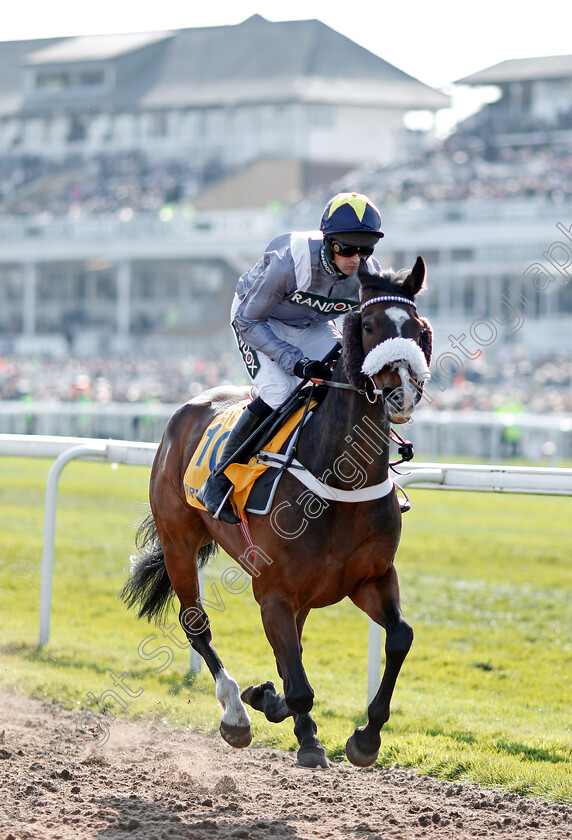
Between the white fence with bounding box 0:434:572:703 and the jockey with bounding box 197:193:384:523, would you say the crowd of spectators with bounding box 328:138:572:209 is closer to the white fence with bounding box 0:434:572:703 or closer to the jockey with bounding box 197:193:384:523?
the white fence with bounding box 0:434:572:703

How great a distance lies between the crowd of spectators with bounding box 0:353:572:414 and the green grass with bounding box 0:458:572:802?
10.3m

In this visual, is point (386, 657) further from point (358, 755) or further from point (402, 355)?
point (402, 355)

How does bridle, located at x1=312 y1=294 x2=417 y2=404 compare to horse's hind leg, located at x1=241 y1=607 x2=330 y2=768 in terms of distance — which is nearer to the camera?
bridle, located at x1=312 y1=294 x2=417 y2=404

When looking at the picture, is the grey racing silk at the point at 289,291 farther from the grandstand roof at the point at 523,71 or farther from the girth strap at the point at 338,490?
the grandstand roof at the point at 523,71

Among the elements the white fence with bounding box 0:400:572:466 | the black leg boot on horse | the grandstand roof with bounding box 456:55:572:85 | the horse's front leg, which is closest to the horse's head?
the black leg boot on horse

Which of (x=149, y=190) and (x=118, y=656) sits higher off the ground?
(x=149, y=190)

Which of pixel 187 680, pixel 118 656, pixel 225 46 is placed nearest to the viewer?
pixel 187 680

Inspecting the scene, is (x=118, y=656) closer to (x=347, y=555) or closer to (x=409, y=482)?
(x=409, y=482)

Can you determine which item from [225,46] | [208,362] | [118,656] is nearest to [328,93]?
[225,46]

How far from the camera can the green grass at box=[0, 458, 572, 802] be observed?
14.1 feet

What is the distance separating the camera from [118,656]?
18.4 feet

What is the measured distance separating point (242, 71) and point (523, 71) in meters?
13.5

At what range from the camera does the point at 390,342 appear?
3.05 m

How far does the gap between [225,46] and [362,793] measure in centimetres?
4961
